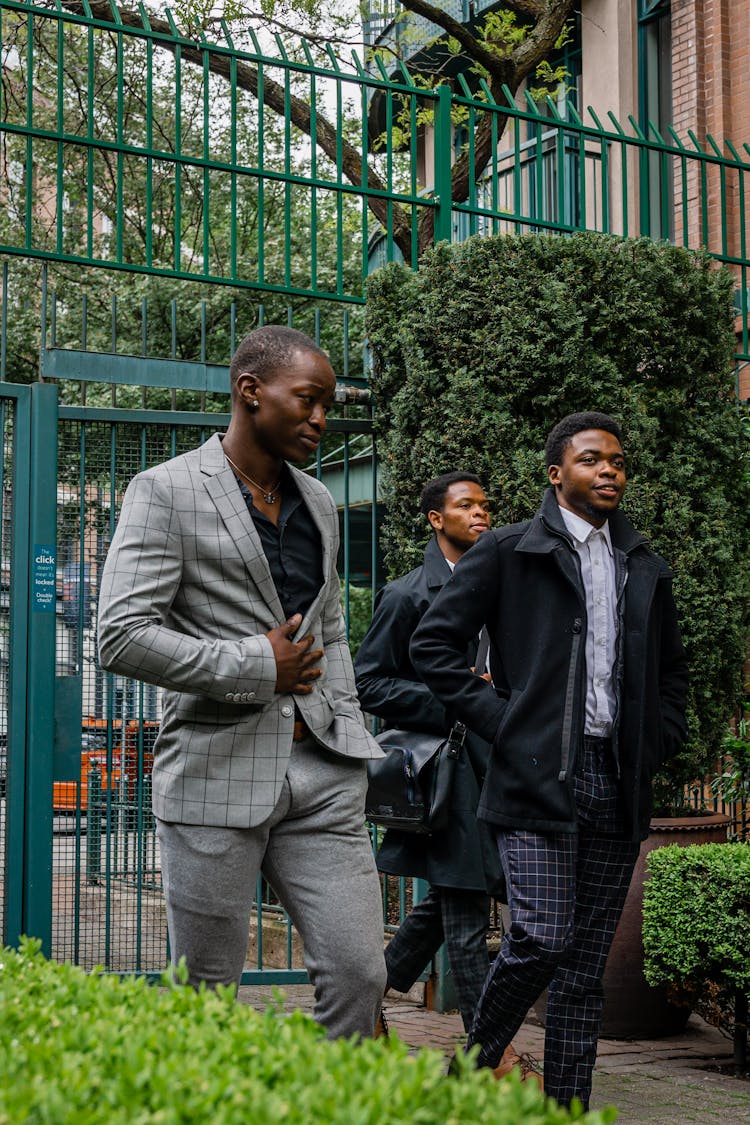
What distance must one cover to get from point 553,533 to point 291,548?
3.47ft

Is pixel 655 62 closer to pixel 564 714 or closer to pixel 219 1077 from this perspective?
pixel 564 714

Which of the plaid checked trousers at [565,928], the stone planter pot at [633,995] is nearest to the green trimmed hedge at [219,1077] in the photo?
the plaid checked trousers at [565,928]

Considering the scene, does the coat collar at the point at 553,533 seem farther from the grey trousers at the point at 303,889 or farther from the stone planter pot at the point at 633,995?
the stone planter pot at the point at 633,995

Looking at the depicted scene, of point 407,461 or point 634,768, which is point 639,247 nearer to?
point 407,461

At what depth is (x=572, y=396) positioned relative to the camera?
6.56 meters

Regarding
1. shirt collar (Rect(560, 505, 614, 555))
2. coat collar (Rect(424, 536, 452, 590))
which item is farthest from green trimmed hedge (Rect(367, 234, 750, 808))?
shirt collar (Rect(560, 505, 614, 555))

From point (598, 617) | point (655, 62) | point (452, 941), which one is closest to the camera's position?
point (598, 617)

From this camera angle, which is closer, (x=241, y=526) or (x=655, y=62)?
(x=241, y=526)

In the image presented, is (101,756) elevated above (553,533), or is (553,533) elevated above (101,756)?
(553,533)

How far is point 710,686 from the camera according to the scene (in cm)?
654

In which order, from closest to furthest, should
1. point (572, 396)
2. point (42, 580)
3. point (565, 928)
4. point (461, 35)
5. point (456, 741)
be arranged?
point (565, 928) → point (456, 741) → point (42, 580) → point (572, 396) → point (461, 35)

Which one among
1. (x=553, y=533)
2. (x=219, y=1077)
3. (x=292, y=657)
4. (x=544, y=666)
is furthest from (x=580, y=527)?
(x=219, y=1077)

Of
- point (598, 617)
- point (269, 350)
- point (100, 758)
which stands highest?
point (269, 350)

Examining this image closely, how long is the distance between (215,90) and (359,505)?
12931mm
